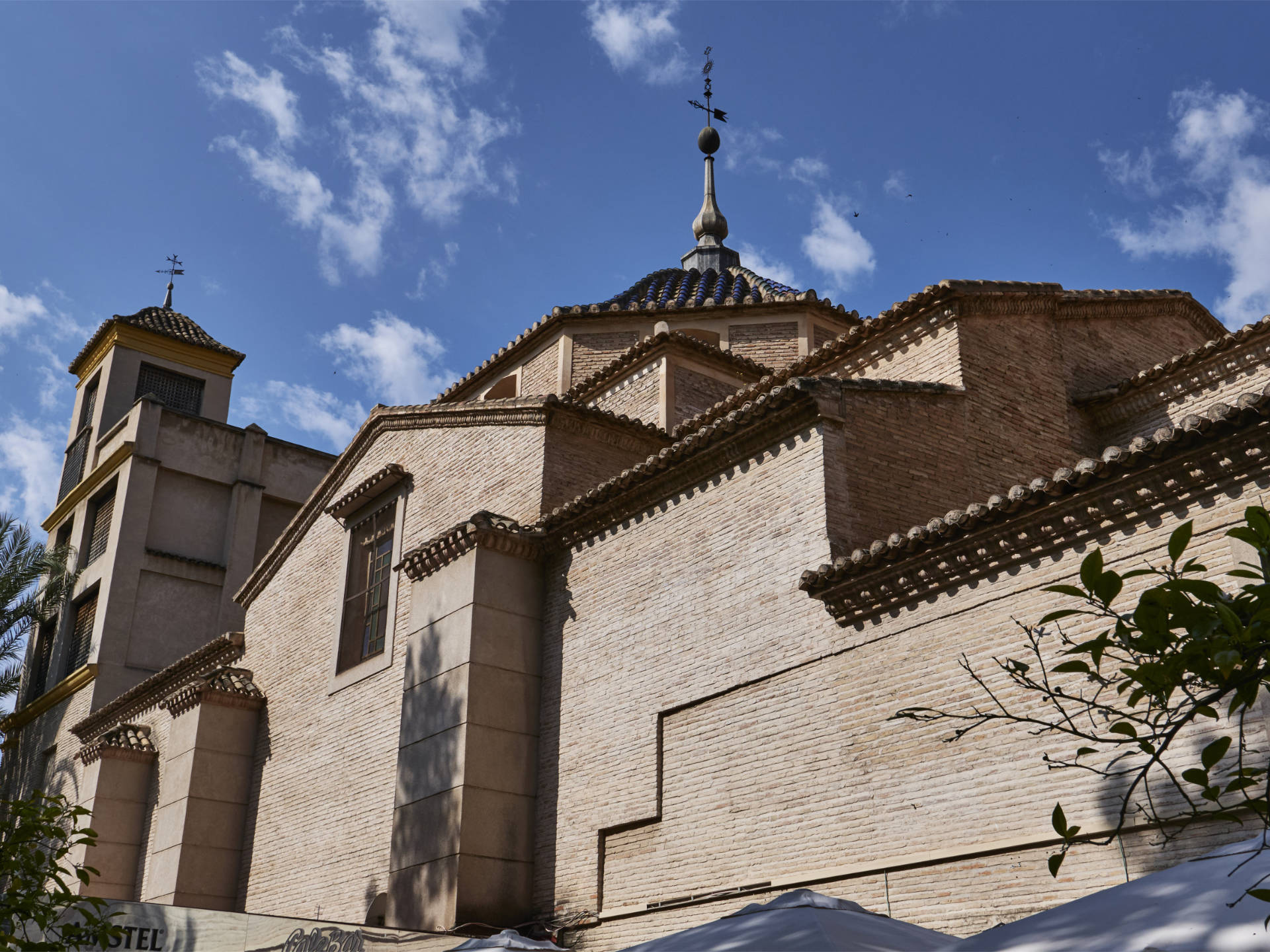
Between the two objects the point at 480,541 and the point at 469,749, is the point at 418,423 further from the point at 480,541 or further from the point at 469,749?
the point at 469,749

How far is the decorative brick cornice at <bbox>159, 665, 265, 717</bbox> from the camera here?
14352 millimetres

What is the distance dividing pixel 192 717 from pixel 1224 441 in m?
11.7

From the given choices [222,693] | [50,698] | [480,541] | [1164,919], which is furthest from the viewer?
[50,698]

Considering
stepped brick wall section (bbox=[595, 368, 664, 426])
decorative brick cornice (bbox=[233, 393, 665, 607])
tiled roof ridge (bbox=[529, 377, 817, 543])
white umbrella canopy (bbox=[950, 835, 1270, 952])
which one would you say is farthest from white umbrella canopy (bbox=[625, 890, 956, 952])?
stepped brick wall section (bbox=[595, 368, 664, 426])

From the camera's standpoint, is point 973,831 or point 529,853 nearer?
point 973,831

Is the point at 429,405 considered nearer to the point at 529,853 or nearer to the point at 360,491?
the point at 360,491

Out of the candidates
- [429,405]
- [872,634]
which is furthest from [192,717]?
[872,634]

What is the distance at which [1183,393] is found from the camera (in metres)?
10.6

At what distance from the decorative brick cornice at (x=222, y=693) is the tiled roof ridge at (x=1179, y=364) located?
9549mm

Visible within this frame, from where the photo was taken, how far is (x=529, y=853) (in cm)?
1013

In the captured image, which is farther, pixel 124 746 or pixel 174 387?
pixel 174 387

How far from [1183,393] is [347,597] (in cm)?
843

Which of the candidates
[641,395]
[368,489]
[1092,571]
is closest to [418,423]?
[368,489]

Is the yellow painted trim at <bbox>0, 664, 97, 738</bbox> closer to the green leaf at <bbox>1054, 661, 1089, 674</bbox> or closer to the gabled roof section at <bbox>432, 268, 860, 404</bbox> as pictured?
the gabled roof section at <bbox>432, 268, 860, 404</bbox>
